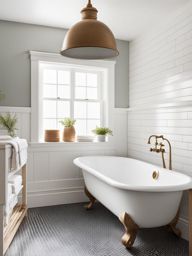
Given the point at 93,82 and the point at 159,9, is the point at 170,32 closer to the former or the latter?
the point at 159,9

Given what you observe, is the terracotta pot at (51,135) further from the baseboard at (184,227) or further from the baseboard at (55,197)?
the baseboard at (184,227)

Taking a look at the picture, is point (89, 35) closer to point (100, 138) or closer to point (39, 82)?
point (39, 82)

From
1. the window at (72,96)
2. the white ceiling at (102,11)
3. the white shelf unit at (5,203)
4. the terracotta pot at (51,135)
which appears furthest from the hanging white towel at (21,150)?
the white ceiling at (102,11)

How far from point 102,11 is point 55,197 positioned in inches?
107

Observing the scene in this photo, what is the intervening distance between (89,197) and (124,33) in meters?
2.58

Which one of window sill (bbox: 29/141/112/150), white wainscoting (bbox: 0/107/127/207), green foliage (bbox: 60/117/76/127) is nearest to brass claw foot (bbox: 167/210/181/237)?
white wainscoting (bbox: 0/107/127/207)

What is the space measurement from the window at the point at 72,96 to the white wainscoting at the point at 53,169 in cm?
36

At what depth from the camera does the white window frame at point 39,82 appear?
3.85 metres

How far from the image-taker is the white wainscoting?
3834mm

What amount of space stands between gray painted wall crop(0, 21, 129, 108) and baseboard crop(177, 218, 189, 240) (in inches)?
102

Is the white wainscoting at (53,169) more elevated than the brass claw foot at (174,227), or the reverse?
the white wainscoting at (53,169)

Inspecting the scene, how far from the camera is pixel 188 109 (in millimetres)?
2949

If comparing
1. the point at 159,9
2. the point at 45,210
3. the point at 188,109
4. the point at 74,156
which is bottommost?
the point at 45,210

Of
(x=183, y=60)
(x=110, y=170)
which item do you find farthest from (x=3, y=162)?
(x=183, y=60)
